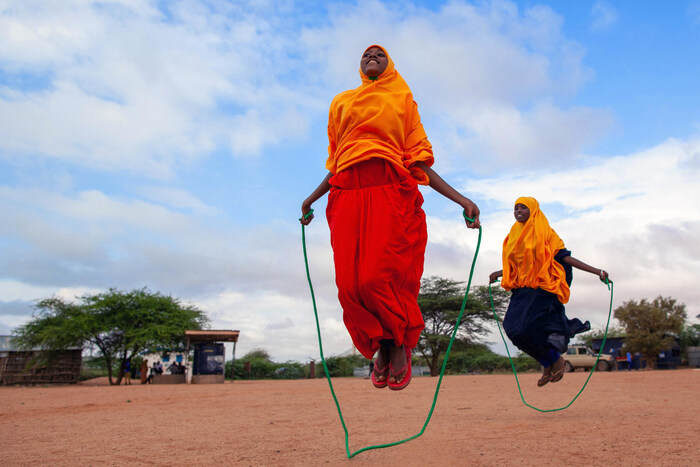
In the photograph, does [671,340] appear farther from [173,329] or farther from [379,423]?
[379,423]

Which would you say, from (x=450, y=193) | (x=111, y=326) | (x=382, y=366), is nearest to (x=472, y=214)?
(x=450, y=193)

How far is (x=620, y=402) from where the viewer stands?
9.51m

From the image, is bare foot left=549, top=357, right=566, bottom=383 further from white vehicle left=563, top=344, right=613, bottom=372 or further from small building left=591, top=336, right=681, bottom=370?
small building left=591, top=336, right=681, bottom=370

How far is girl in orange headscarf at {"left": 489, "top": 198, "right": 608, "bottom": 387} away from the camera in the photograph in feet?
22.3

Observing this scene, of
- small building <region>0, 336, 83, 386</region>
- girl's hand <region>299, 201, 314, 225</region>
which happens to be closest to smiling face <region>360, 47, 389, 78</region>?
girl's hand <region>299, 201, 314, 225</region>

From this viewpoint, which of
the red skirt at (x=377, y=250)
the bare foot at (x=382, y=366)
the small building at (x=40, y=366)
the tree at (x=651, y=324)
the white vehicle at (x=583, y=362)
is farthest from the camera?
the tree at (x=651, y=324)

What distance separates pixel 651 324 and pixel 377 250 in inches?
1537

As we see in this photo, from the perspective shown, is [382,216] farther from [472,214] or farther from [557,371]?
[557,371]

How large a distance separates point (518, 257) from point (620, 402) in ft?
15.0

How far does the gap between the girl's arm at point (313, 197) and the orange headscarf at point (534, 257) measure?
12.4ft

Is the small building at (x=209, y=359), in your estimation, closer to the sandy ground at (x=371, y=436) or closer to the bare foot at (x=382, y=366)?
the sandy ground at (x=371, y=436)

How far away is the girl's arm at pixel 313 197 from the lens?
14.0 ft

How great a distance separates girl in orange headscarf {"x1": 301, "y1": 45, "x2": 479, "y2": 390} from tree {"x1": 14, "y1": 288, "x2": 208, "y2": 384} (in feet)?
87.5

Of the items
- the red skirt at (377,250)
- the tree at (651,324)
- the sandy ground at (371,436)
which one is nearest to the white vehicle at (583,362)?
the tree at (651,324)
